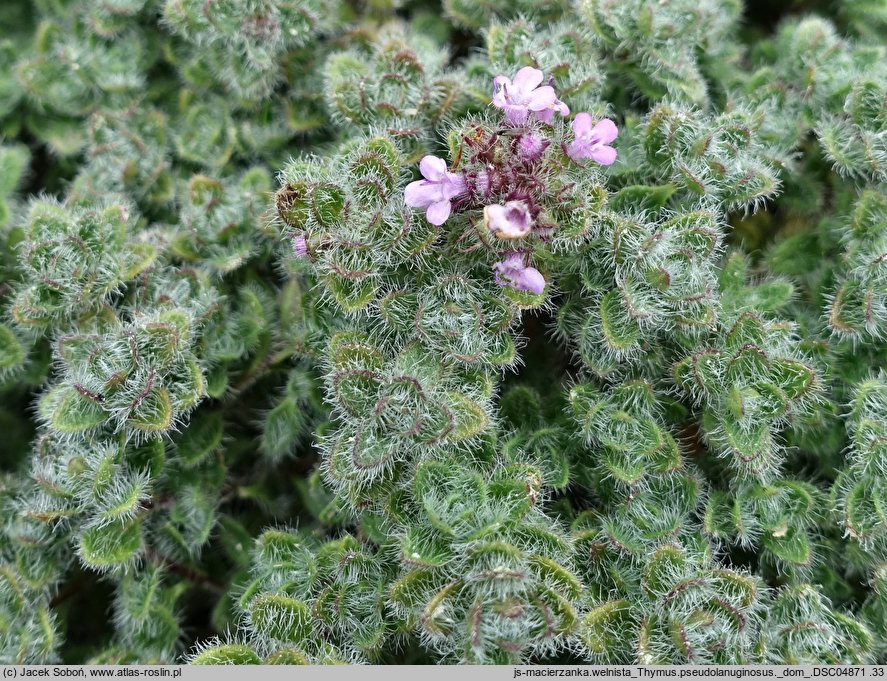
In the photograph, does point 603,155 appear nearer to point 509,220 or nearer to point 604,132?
point 604,132

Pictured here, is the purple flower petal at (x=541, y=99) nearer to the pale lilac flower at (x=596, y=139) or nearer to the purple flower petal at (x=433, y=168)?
the pale lilac flower at (x=596, y=139)

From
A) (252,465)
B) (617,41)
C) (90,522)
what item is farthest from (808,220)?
(90,522)

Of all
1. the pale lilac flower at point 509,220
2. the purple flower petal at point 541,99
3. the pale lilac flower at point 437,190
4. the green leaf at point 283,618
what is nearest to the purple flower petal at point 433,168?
the pale lilac flower at point 437,190

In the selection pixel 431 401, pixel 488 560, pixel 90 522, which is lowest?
pixel 90 522

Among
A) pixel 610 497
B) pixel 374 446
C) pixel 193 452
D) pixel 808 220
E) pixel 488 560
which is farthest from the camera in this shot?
pixel 808 220

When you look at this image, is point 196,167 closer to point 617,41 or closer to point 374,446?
point 374,446

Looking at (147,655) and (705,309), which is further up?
→ (705,309)
